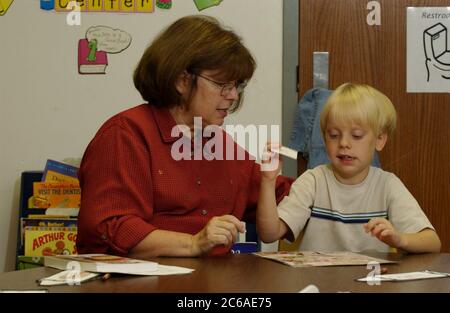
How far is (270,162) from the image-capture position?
1641mm

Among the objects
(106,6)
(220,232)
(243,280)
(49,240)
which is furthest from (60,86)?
(243,280)

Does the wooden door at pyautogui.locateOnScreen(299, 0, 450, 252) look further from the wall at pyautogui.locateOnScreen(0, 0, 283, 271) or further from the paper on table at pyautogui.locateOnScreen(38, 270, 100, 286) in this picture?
the paper on table at pyautogui.locateOnScreen(38, 270, 100, 286)

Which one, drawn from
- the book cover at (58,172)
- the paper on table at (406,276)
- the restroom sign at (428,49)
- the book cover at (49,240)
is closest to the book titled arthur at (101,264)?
the paper on table at (406,276)

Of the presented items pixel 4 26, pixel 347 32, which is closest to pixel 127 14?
pixel 4 26

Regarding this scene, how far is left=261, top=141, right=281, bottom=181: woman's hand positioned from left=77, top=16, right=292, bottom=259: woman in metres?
0.08

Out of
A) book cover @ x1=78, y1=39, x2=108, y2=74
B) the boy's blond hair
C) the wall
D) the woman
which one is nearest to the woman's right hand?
the woman

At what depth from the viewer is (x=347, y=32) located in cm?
289

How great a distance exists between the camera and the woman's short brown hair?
5.40 feet

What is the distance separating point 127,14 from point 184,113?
4.09ft

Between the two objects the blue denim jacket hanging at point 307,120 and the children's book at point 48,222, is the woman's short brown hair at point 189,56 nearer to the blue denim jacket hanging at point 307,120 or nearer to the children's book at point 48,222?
the children's book at point 48,222

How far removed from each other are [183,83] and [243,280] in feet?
2.25

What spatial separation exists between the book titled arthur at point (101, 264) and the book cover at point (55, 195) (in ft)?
4.58

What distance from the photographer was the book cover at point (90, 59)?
2.83m
